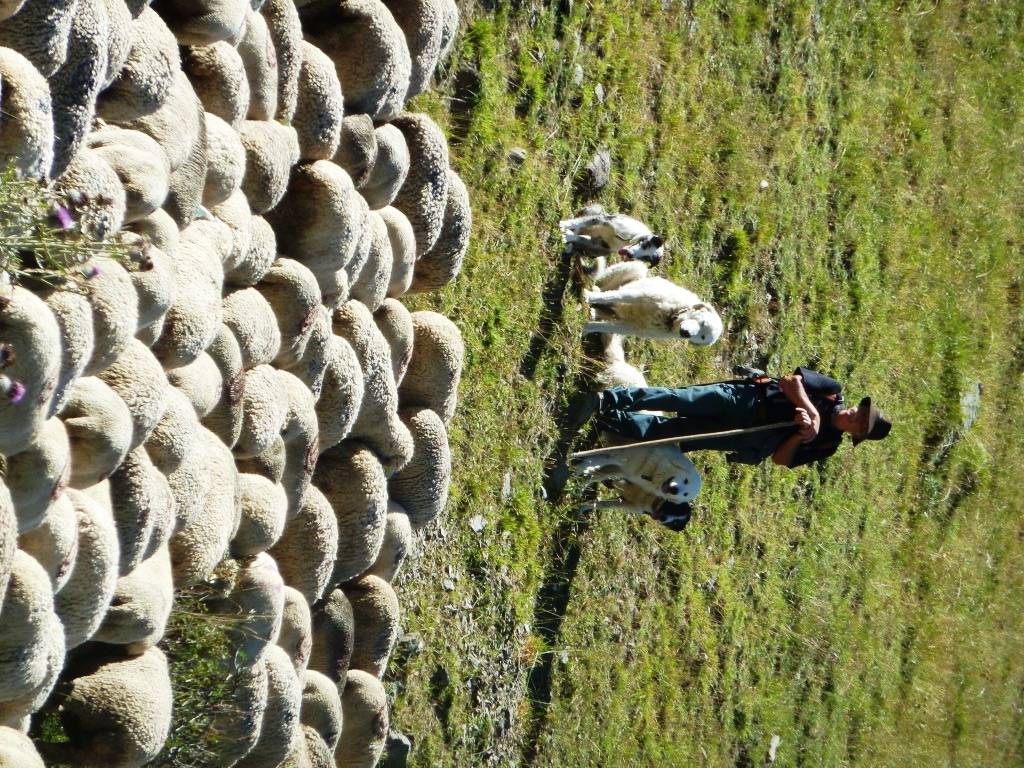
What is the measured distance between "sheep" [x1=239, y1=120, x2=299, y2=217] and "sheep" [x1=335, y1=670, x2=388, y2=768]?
221cm

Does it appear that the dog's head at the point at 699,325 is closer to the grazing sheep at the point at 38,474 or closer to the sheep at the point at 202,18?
the sheep at the point at 202,18

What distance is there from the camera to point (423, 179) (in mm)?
5391

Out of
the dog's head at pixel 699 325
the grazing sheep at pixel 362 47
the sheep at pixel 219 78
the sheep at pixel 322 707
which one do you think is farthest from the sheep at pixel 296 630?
the dog's head at pixel 699 325

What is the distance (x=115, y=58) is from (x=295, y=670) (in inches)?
98.0

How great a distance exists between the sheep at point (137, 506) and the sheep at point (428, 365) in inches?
79.5

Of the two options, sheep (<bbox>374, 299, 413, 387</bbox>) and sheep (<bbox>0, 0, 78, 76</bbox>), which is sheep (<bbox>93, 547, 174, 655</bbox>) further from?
sheep (<bbox>374, 299, 413, 387</bbox>)

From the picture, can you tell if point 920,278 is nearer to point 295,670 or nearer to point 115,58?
point 295,670

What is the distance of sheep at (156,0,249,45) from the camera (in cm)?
368

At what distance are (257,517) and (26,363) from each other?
1.60 metres

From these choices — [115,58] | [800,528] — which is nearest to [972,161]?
[800,528]

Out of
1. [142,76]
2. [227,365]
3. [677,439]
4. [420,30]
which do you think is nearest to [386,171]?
[420,30]

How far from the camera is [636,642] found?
26.2 feet

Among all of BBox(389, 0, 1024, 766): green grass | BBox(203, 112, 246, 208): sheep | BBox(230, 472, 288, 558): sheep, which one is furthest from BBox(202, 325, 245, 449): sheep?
BBox(389, 0, 1024, 766): green grass

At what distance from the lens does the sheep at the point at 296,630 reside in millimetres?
4656
